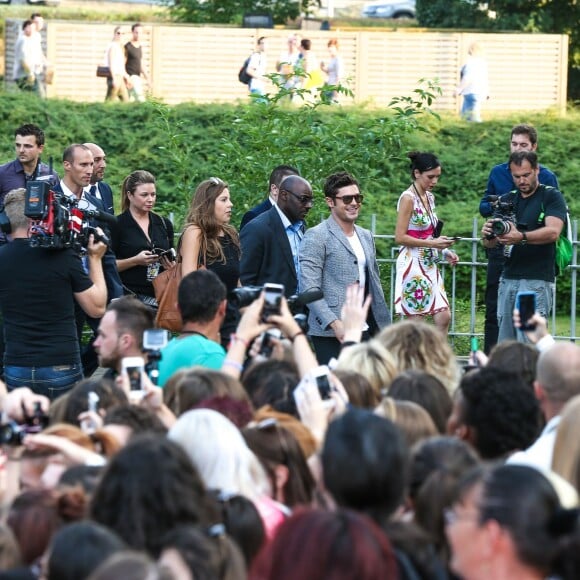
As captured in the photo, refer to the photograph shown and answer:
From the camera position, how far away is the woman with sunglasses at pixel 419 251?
419 inches

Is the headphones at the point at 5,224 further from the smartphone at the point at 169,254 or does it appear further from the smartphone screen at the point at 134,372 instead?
the smartphone screen at the point at 134,372

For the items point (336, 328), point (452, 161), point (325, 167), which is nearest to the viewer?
point (336, 328)

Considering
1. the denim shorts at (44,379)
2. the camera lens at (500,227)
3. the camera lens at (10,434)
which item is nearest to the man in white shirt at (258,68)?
the camera lens at (500,227)

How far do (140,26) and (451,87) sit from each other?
6.06 m

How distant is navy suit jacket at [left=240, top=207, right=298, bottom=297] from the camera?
9.59 meters

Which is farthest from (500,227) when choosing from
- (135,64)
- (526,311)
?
(135,64)

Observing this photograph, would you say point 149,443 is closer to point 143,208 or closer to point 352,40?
point 143,208

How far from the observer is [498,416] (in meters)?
5.41

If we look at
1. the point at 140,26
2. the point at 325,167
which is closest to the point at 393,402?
the point at 325,167

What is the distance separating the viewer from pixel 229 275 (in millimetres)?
9531

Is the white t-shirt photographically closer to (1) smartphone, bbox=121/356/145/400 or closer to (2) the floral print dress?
(2) the floral print dress

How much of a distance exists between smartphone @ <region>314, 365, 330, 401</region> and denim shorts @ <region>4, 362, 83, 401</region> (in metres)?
2.63

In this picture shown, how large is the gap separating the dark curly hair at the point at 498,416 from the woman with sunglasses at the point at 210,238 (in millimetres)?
4045

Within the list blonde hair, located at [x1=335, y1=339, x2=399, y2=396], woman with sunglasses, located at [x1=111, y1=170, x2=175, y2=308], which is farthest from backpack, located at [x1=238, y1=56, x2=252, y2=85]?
blonde hair, located at [x1=335, y1=339, x2=399, y2=396]
